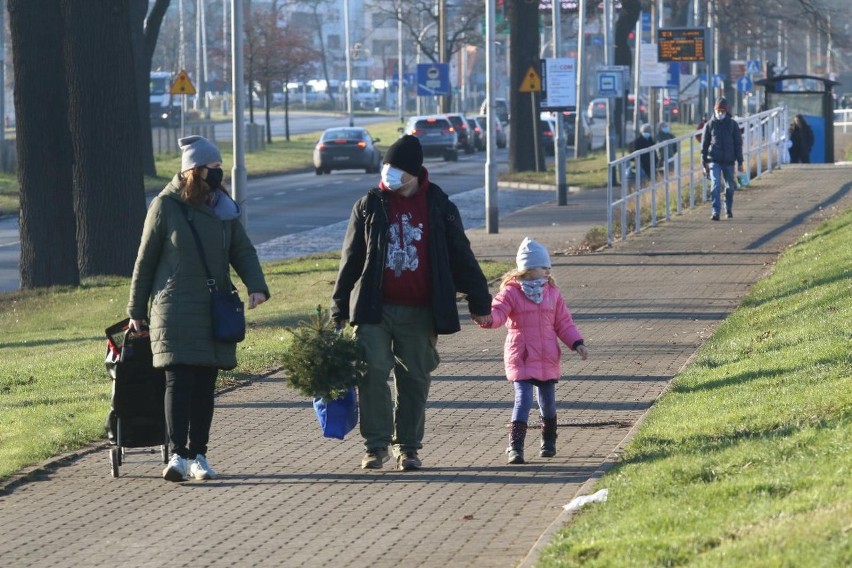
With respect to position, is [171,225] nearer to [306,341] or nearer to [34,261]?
[306,341]

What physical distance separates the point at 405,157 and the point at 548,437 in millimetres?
1694

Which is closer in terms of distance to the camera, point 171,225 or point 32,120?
point 171,225

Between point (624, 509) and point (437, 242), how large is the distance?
197cm

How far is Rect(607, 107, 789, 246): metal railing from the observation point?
22.0m

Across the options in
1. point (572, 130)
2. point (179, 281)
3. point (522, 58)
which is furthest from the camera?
point (572, 130)

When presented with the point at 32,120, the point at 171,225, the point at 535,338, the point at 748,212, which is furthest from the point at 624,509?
the point at 748,212

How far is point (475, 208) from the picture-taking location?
32.8 meters

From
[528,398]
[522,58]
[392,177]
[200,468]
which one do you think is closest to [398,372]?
[528,398]

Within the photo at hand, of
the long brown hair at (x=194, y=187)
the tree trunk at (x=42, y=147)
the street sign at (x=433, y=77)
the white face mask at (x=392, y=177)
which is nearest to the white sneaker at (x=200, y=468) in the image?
the long brown hair at (x=194, y=187)

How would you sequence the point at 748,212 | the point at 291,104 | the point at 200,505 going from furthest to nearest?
the point at 291,104
the point at 748,212
the point at 200,505

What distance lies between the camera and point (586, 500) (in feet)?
23.0

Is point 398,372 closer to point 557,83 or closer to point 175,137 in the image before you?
point 557,83

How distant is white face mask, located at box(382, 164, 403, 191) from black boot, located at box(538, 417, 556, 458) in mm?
1486

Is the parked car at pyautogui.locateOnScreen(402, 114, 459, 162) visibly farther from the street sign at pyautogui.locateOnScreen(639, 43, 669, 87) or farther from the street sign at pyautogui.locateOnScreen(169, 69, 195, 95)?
the street sign at pyautogui.locateOnScreen(169, 69, 195, 95)
